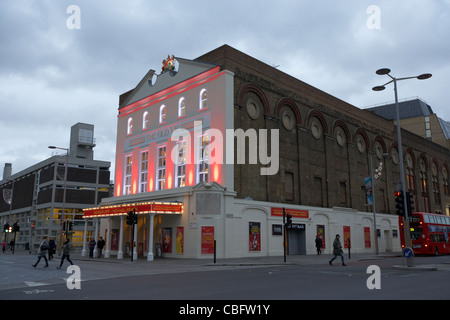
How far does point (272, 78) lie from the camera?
37.1m

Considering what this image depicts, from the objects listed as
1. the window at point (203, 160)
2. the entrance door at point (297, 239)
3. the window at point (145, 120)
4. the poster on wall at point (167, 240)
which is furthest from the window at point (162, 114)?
the entrance door at point (297, 239)

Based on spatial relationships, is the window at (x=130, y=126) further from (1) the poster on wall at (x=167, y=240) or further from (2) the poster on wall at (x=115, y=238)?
(1) the poster on wall at (x=167, y=240)

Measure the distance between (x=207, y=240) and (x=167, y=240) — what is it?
4.42 m

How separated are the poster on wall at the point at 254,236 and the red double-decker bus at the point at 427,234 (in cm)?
1231

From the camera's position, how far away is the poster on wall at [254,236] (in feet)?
105

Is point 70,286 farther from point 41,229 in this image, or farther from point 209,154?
point 41,229

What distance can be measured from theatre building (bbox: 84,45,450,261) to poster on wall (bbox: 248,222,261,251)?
3.2 inches

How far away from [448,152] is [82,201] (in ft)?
203

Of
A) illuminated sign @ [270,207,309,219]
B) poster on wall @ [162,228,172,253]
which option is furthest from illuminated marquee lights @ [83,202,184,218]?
illuminated sign @ [270,207,309,219]

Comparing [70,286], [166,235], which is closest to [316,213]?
[166,235]

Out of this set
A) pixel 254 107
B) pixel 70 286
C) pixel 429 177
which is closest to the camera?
pixel 70 286

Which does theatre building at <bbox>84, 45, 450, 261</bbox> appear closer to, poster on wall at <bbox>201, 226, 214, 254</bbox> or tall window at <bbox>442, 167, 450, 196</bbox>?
poster on wall at <bbox>201, 226, 214, 254</bbox>

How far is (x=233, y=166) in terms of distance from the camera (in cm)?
3139

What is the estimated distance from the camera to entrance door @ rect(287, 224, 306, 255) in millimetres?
36594
